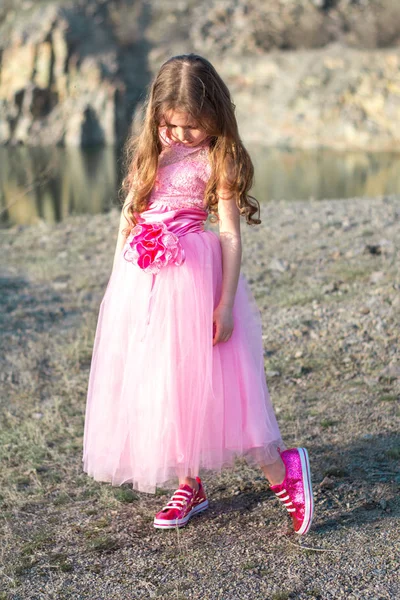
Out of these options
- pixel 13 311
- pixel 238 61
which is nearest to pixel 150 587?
pixel 13 311

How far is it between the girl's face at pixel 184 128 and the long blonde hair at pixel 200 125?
0.06ft

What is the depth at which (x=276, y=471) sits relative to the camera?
2.61 meters

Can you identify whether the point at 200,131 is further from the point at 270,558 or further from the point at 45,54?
the point at 45,54

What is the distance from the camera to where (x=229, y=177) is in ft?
8.47

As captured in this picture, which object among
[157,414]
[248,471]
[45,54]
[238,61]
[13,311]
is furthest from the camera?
[45,54]

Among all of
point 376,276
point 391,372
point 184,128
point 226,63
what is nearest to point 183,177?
point 184,128

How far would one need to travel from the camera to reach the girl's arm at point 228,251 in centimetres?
255

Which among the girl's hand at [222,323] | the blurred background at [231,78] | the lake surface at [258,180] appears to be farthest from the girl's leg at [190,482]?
the blurred background at [231,78]

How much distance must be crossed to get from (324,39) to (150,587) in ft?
101

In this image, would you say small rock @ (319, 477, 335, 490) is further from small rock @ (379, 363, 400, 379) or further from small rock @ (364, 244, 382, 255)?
small rock @ (364, 244, 382, 255)

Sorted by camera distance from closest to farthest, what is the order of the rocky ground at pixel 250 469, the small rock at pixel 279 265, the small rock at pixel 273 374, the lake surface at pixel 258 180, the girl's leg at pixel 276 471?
the rocky ground at pixel 250 469
the girl's leg at pixel 276 471
the small rock at pixel 273 374
the small rock at pixel 279 265
the lake surface at pixel 258 180

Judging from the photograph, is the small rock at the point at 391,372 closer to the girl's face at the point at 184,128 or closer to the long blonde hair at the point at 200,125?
the long blonde hair at the point at 200,125

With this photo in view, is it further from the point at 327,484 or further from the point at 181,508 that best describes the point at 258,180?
the point at 181,508

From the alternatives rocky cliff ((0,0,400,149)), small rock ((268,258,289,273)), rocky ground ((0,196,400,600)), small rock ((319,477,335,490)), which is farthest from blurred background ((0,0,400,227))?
small rock ((319,477,335,490))
